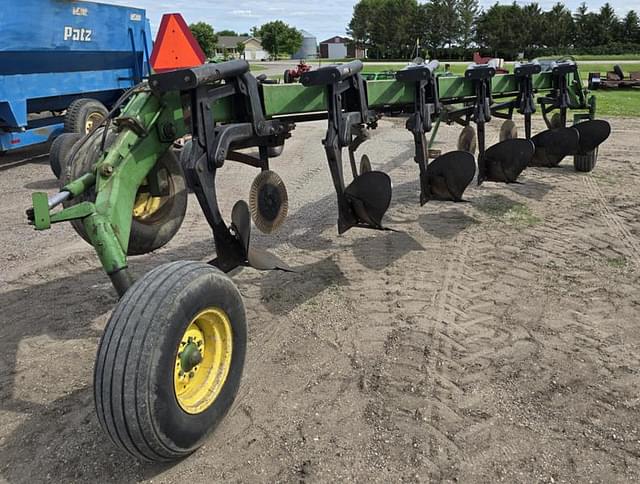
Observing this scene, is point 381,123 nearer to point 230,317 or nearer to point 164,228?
point 164,228

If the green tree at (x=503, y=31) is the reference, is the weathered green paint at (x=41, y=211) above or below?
below

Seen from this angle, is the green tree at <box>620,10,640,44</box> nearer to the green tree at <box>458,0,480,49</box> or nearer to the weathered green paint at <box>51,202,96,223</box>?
the green tree at <box>458,0,480,49</box>

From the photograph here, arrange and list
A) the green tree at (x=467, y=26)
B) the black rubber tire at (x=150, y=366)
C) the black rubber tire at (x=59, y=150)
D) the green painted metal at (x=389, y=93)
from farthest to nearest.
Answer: the green tree at (x=467, y=26) < the black rubber tire at (x=59, y=150) < the green painted metal at (x=389, y=93) < the black rubber tire at (x=150, y=366)

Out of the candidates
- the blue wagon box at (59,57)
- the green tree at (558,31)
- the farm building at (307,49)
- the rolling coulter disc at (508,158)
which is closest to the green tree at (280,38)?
the farm building at (307,49)

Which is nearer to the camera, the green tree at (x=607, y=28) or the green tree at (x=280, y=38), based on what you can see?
the green tree at (x=607, y=28)

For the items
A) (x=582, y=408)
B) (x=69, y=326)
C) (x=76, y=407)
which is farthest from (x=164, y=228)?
(x=582, y=408)

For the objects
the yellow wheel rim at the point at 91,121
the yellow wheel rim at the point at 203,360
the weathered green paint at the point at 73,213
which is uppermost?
the yellow wheel rim at the point at 91,121

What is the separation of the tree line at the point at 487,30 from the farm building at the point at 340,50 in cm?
141

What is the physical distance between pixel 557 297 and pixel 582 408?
1.39 metres

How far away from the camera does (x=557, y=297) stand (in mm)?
4082

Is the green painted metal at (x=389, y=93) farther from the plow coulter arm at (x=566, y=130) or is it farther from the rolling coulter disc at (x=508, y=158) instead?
the plow coulter arm at (x=566, y=130)

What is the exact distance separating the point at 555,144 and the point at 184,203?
449 centimetres

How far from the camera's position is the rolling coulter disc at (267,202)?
3.67 meters

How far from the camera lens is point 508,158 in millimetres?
5695
